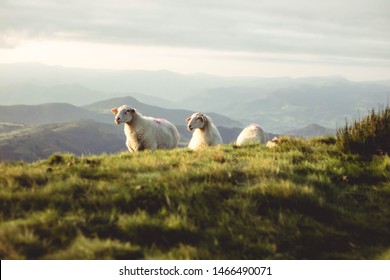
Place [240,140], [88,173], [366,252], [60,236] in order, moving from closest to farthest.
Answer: [60,236]
[366,252]
[88,173]
[240,140]

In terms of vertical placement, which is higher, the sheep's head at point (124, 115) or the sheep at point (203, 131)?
the sheep's head at point (124, 115)

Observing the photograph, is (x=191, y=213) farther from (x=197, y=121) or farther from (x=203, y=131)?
(x=203, y=131)

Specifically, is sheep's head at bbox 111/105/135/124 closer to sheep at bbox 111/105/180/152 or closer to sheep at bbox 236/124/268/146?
sheep at bbox 111/105/180/152

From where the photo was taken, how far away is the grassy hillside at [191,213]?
5.71 metres

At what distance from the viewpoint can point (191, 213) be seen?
663 centimetres

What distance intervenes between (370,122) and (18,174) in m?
9.99

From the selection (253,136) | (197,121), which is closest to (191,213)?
(197,121)

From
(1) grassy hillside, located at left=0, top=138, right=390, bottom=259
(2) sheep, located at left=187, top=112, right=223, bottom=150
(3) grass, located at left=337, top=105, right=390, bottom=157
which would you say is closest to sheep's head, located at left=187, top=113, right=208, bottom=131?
(2) sheep, located at left=187, top=112, right=223, bottom=150

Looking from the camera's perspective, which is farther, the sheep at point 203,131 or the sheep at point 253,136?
the sheep at point 253,136

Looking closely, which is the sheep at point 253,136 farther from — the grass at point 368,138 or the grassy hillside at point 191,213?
the grassy hillside at point 191,213

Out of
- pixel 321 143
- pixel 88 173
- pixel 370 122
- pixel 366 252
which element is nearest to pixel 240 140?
pixel 321 143

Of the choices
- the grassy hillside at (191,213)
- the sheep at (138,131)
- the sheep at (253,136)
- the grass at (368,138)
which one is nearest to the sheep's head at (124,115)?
the sheep at (138,131)
